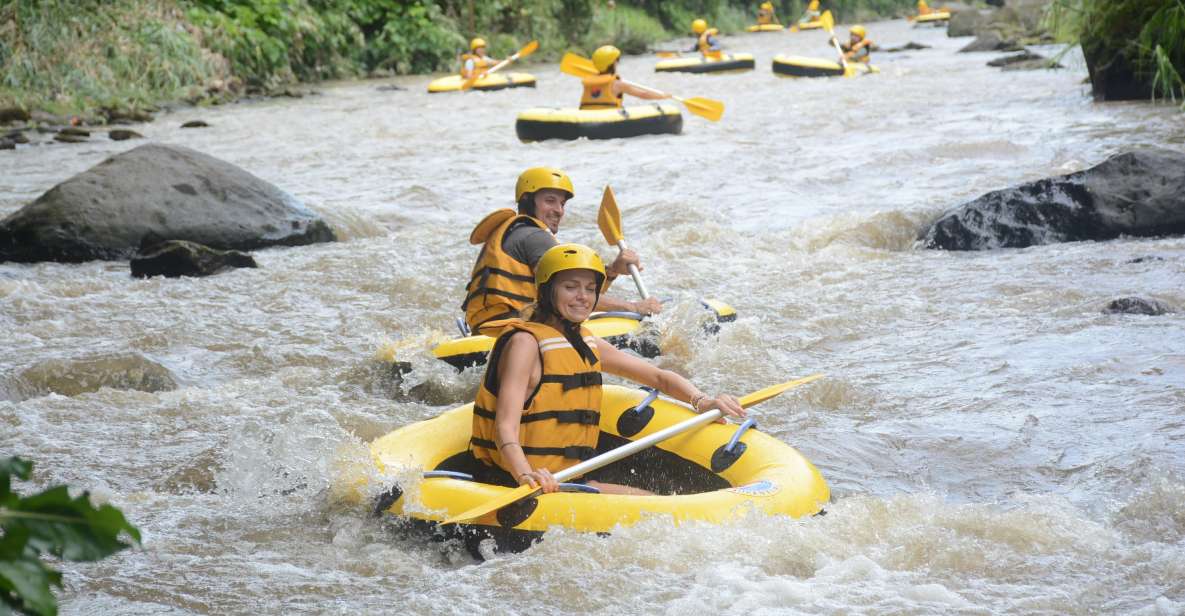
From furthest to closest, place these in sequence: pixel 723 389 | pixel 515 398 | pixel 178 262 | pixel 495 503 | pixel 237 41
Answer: pixel 237 41 → pixel 178 262 → pixel 723 389 → pixel 515 398 → pixel 495 503

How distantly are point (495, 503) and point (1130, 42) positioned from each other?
10004 millimetres

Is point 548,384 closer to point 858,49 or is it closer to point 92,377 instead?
point 92,377

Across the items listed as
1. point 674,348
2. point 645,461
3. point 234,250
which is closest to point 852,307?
point 674,348

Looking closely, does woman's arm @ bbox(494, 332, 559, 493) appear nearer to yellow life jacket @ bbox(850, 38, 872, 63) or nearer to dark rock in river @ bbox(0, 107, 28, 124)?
dark rock in river @ bbox(0, 107, 28, 124)

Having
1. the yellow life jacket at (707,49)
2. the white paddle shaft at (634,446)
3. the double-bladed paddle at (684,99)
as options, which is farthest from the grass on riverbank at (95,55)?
the white paddle shaft at (634,446)

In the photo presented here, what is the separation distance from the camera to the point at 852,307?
20.1 ft

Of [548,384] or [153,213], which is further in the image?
[153,213]

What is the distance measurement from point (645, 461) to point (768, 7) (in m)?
31.2

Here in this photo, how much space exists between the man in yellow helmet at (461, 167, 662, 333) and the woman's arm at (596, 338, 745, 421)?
2.88 feet

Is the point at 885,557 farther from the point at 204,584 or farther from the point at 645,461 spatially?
the point at 204,584

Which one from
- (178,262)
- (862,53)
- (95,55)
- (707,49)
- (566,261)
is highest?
(95,55)

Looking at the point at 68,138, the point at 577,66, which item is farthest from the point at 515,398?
the point at 68,138

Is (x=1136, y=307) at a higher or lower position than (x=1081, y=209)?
lower

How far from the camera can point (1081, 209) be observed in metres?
7.10
